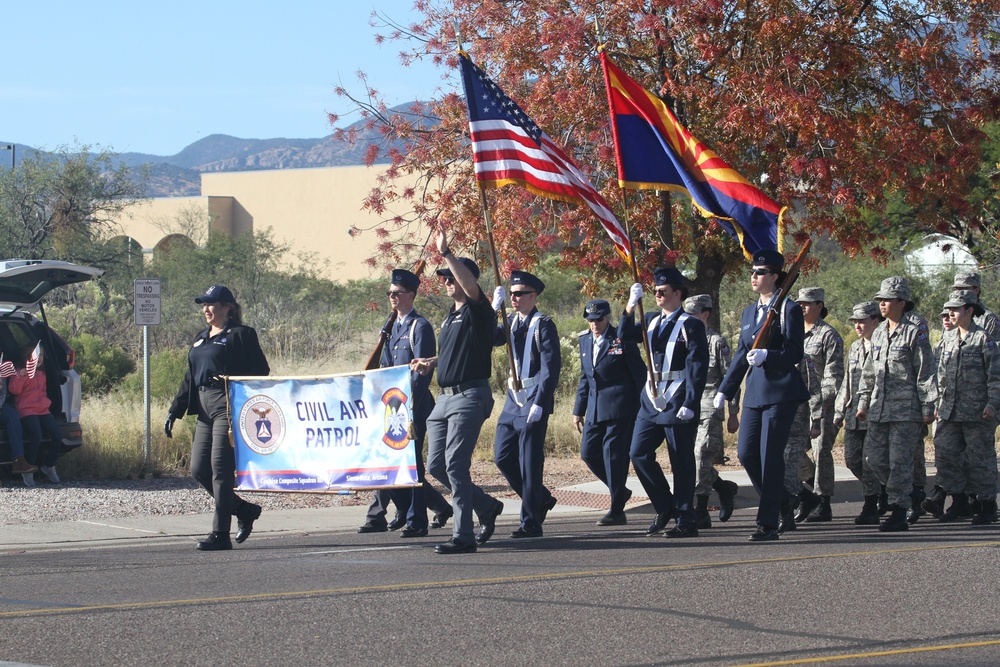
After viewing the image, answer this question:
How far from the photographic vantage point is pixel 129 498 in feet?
42.9

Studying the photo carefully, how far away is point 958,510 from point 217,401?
6087mm

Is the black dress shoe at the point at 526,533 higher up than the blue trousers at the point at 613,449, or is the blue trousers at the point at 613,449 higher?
the blue trousers at the point at 613,449

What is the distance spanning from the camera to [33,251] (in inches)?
1443

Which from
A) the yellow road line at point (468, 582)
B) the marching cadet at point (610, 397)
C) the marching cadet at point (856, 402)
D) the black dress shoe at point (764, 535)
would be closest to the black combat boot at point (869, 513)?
the marching cadet at point (856, 402)

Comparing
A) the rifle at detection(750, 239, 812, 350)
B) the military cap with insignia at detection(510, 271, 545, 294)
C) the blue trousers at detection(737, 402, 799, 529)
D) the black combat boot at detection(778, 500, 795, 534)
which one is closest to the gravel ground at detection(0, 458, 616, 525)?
the military cap with insignia at detection(510, 271, 545, 294)

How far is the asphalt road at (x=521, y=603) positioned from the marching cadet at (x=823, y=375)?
1434 mm

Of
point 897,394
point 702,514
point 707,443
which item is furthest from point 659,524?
point 897,394

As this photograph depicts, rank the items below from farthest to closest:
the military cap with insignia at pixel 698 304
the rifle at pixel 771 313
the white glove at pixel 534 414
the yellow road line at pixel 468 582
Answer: the military cap with insignia at pixel 698 304 → the white glove at pixel 534 414 → the rifle at pixel 771 313 → the yellow road line at pixel 468 582

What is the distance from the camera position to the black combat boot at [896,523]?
10.3 m

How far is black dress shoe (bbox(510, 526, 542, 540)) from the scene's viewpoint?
10.2 metres

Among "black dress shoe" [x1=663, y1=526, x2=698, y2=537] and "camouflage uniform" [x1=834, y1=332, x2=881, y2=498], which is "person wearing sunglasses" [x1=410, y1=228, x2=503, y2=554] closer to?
"black dress shoe" [x1=663, y1=526, x2=698, y2=537]

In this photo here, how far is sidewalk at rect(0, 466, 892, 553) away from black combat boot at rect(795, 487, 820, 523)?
1.31 meters

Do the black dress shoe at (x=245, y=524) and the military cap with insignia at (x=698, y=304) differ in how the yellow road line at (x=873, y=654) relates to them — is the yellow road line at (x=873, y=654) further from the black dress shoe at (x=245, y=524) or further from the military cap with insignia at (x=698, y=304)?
the military cap with insignia at (x=698, y=304)

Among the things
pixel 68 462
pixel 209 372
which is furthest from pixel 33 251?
pixel 209 372
